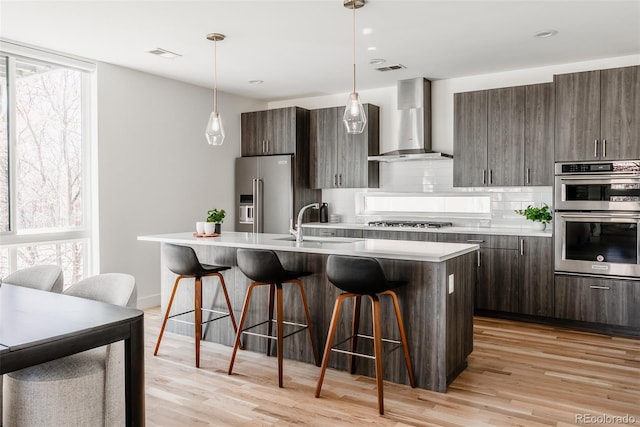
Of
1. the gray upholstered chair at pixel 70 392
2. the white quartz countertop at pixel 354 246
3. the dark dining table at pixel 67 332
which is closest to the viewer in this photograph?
the dark dining table at pixel 67 332

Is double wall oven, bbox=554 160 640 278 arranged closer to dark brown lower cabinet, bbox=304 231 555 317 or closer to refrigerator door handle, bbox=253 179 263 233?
dark brown lower cabinet, bbox=304 231 555 317

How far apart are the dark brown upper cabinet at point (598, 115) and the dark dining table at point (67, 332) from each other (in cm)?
422

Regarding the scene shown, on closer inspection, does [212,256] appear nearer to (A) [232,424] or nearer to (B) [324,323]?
(B) [324,323]

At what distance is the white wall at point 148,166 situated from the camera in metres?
5.12

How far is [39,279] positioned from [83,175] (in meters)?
2.33

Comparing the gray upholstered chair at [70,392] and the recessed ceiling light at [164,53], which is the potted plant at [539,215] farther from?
the gray upholstered chair at [70,392]

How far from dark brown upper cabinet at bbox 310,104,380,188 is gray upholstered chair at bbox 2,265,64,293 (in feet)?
12.6

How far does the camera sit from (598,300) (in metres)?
4.50

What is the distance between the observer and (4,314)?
6.82ft

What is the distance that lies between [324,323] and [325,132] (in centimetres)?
335

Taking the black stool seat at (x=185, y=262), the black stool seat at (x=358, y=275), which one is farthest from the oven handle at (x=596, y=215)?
the black stool seat at (x=185, y=262)

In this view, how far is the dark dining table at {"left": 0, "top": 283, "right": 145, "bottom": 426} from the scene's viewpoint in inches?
67.2

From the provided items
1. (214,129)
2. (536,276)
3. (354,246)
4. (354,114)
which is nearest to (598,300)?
(536,276)

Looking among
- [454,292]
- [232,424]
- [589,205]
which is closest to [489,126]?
[589,205]
